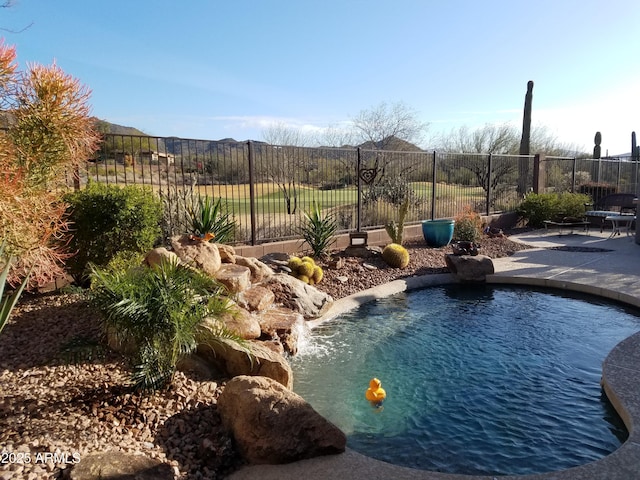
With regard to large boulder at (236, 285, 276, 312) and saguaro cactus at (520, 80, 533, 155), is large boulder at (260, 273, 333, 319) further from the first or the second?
saguaro cactus at (520, 80, 533, 155)

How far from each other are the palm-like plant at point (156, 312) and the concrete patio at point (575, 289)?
102 centimetres

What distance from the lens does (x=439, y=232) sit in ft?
33.6

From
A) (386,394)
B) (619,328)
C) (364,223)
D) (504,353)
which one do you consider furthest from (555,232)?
(386,394)

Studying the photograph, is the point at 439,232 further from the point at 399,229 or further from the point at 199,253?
the point at 199,253

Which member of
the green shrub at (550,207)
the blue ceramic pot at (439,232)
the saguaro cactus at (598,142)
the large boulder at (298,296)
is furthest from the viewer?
the saguaro cactus at (598,142)

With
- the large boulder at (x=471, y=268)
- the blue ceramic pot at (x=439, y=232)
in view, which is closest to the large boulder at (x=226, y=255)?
the large boulder at (x=471, y=268)

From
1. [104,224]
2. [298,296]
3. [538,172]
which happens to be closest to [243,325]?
[298,296]

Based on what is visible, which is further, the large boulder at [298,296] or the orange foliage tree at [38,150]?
the large boulder at [298,296]

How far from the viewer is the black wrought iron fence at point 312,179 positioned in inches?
322

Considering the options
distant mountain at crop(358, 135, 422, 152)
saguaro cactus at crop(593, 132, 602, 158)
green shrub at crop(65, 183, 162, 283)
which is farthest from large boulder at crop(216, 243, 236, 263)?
distant mountain at crop(358, 135, 422, 152)

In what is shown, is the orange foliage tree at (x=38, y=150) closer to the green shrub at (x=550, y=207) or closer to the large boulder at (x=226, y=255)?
the large boulder at (x=226, y=255)

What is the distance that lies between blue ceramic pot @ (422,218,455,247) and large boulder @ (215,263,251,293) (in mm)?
5434

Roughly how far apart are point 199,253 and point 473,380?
3382 millimetres

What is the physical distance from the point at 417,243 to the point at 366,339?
18.9 feet
